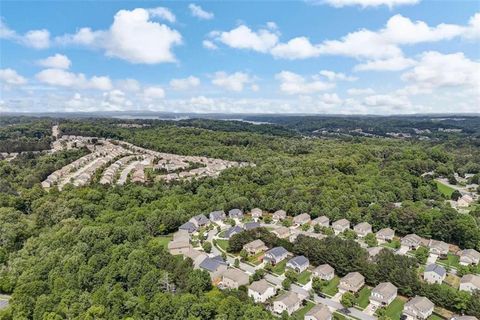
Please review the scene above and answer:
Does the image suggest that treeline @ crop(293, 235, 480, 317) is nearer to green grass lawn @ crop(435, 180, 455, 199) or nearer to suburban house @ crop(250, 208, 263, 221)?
suburban house @ crop(250, 208, 263, 221)

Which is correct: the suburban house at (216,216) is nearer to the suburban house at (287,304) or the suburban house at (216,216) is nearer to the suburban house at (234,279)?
the suburban house at (234,279)

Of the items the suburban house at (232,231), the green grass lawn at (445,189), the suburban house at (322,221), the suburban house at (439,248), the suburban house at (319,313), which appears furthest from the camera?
the green grass lawn at (445,189)

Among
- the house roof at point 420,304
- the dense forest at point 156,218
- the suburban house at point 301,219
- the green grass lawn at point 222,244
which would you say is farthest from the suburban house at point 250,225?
the house roof at point 420,304

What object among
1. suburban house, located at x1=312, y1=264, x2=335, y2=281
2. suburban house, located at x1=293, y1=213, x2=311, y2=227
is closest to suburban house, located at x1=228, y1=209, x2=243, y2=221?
suburban house, located at x1=293, y1=213, x2=311, y2=227

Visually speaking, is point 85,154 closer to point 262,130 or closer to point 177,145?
point 177,145

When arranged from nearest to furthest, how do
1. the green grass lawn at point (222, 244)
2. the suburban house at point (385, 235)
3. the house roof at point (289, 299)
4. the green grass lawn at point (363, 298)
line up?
the house roof at point (289, 299) < the green grass lawn at point (363, 298) < the green grass lawn at point (222, 244) < the suburban house at point (385, 235)

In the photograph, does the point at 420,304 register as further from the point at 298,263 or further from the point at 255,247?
the point at 255,247

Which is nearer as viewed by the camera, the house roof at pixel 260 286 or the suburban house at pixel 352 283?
the house roof at pixel 260 286

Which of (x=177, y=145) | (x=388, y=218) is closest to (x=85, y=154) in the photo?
(x=177, y=145)
